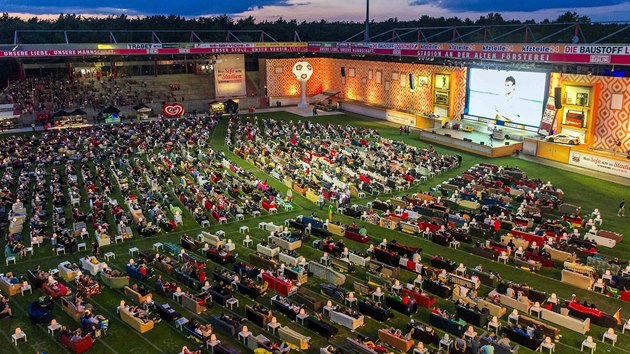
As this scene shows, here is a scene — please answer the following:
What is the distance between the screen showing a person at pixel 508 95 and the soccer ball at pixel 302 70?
22.1m

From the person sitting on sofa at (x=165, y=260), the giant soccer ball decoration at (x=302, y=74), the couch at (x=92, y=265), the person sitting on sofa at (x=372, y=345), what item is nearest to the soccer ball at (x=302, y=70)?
the giant soccer ball decoration at (x=302, y=74)

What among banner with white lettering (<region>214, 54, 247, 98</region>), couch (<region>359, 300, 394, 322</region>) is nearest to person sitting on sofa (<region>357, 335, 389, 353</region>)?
couch (<region>359, 300, 394, 322</region>)

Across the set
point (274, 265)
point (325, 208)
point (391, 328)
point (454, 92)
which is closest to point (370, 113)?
point (454, 92)

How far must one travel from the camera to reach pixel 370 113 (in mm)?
58688

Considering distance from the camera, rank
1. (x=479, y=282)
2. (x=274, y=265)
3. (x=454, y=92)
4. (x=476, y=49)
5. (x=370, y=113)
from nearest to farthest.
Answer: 1. (x=479, y=282)
2. (x=274, y=265)
3. (x=476, y=49)
4. (x=454, y=92)
5. (x=370, y=113)

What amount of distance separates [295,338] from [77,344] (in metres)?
6.52

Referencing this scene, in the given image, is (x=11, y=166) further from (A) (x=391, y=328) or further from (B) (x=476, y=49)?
(B) (x=476, y=49)

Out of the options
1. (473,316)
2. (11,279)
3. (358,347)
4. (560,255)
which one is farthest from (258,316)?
(560,255)

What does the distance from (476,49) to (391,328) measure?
107 ft

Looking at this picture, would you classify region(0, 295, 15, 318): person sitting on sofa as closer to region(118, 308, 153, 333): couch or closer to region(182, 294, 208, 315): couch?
region(118, 308, 153, 333): couch

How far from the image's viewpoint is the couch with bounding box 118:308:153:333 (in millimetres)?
17188

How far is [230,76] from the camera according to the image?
68062 mm

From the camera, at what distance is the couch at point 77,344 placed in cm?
1606

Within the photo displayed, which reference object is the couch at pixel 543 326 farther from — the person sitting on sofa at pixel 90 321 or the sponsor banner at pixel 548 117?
the sponsor banner at pixel 548 117
